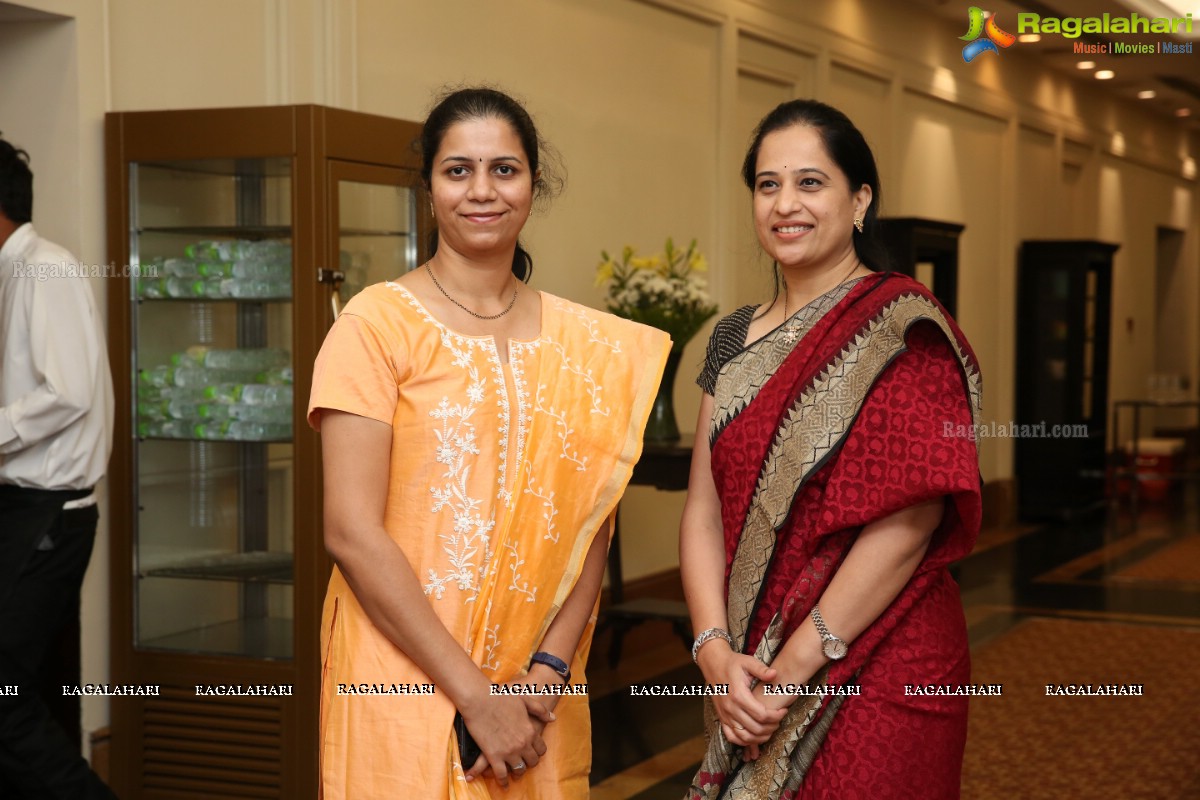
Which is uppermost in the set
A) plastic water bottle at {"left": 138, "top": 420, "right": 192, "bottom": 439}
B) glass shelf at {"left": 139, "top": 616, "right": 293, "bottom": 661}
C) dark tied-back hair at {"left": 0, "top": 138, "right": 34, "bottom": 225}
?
dark tied-back hair at {"left": 0, "top": 138, "right": 34, "bottom": 225}

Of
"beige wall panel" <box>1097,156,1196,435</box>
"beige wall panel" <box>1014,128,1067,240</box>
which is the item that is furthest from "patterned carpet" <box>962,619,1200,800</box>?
"beige wall panel" <box>1097,156,1196,435</box>

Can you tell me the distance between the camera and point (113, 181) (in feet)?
11.8

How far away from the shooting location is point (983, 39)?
361 inches

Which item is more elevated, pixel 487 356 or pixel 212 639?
pixel 487 356

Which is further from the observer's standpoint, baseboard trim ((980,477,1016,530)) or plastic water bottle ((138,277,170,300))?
baseboard trim ((980,477,1016,530))

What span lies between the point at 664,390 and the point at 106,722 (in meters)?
2.45

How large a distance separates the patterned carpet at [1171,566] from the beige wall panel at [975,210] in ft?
5.12

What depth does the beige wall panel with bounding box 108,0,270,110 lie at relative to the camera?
373 cm

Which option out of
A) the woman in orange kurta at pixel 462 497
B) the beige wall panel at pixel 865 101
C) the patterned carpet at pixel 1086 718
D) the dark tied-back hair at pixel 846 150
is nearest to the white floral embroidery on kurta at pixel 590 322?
the woman in orange kurta at pixel 462 497

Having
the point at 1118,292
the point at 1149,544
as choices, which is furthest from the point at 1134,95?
the point at 1149,544

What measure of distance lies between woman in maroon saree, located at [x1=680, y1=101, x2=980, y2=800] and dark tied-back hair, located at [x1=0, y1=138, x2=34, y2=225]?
2125 mm

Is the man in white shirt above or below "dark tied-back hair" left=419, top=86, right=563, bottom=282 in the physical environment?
below

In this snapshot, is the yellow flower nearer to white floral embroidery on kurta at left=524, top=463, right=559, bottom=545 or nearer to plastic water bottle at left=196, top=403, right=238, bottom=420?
plastic water bottle at left=196, top=403, right=238, bottom=420

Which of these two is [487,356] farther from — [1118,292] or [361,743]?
[1118,292]
